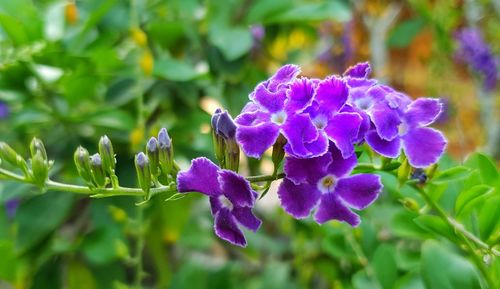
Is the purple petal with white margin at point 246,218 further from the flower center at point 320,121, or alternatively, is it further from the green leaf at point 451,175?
the green leaf at point 451,175

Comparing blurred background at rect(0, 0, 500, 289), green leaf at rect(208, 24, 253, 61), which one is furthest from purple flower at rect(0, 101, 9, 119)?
green leaf at rect(208, 24, 253, 61)

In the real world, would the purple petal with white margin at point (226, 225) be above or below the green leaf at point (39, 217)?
above

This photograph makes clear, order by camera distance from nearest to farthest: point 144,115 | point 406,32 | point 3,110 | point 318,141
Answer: point 318,141 < point 144,115 < point 3,110 < point 406,32

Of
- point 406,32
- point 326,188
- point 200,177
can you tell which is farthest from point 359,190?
point 406,32

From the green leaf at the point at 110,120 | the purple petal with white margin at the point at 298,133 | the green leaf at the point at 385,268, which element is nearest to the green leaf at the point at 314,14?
the green leaf at the point at 110,120

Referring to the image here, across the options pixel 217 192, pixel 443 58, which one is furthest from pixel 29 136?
pixel 443 58

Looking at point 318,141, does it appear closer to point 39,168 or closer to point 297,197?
point 297,197

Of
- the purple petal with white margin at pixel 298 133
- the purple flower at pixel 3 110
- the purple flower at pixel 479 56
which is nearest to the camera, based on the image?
the purple petal with white margin at pixel 298 133
